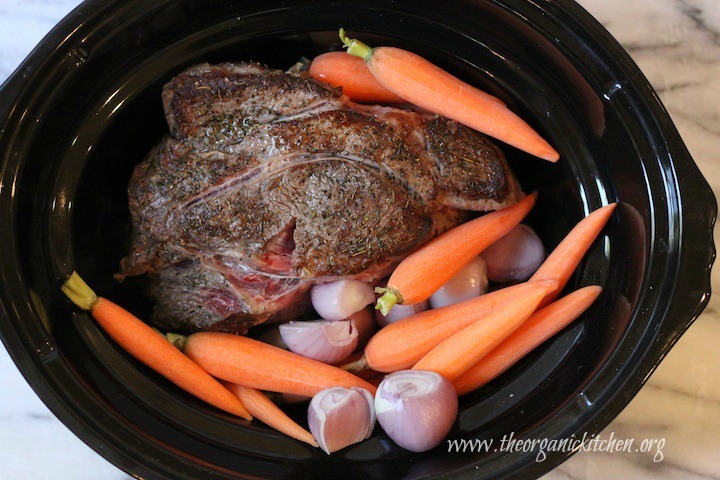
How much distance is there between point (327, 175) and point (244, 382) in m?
0.60

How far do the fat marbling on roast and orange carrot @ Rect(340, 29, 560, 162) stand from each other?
0.04 m

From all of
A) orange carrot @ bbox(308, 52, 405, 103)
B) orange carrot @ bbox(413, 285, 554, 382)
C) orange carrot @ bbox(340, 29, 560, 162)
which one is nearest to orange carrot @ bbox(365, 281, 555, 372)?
orange carrot @ bbox(413, 285, 554, 382)

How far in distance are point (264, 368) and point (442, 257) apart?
55cm

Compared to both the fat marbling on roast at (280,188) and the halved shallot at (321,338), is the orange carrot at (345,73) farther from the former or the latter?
the halved shallot at (321,338)

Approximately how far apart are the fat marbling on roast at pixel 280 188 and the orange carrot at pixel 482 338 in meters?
0.26

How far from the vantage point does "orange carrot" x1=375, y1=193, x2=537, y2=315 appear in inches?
69.5

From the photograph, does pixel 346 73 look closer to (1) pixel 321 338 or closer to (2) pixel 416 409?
(1) pixel 321 338

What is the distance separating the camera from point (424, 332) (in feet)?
5.97

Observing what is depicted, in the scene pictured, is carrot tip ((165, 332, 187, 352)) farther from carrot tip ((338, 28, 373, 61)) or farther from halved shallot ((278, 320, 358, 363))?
carrot tip ((338, 28, 373, 61))

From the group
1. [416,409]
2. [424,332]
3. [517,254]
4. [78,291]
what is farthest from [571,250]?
[78,291]

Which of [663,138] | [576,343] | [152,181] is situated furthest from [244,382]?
[663,138]

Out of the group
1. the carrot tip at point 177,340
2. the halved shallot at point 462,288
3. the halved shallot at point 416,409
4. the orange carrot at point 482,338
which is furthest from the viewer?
the halved shallot at point 462,288

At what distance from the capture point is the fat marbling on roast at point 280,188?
5.59ft

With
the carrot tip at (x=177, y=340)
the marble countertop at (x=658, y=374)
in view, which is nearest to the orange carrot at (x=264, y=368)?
the carrot tip at (x=177, y=340)
